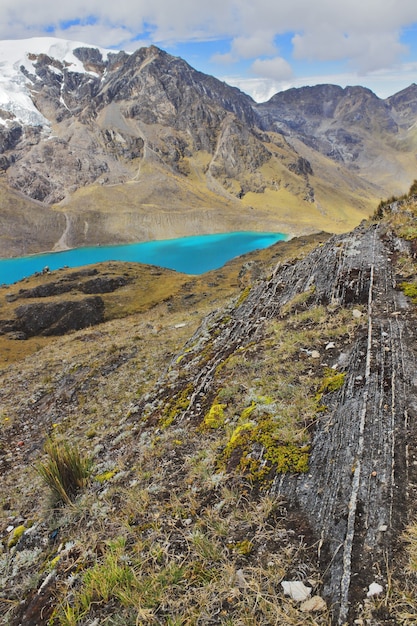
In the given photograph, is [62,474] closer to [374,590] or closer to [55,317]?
[374,590]

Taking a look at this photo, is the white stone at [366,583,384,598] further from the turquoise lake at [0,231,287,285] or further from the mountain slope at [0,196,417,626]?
the turquoise lake at [0,231,287,285]

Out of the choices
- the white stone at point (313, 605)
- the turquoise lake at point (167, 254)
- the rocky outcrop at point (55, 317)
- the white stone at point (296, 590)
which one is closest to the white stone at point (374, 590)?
the white stone at point (313, 605)

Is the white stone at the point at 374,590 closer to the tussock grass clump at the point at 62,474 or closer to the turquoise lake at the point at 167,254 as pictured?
the tussock grass clump at the point at 62,474

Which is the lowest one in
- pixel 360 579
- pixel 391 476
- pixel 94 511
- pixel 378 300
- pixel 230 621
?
pixel 94 511

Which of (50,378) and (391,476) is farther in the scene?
(50,378)

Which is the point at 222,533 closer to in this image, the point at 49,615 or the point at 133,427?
the point at 49,615

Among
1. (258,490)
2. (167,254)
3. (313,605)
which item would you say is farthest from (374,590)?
(167,254)

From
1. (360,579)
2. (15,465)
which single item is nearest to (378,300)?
(360,579)
